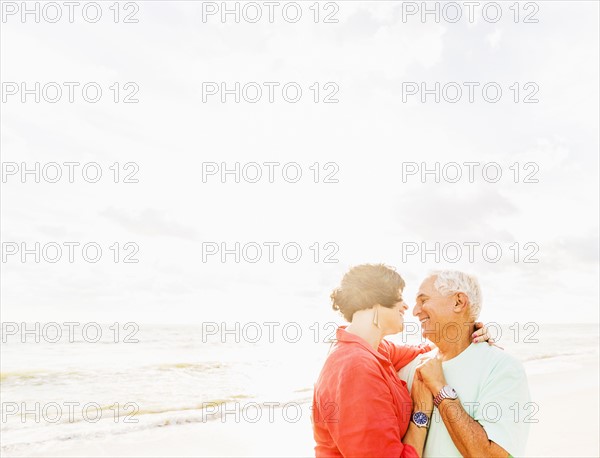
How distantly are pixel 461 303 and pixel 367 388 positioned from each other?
2.55 feet

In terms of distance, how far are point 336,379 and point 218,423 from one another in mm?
7587

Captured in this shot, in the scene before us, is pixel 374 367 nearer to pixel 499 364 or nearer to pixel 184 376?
pixel 499 364

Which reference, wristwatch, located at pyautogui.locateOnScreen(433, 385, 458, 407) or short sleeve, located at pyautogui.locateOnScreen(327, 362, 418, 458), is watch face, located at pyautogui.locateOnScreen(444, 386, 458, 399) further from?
short sleeve, located at pyautogui.locateOnScreen(327, 362, 418, 458)

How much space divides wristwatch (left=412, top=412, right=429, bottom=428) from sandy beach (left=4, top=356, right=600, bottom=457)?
5.36 m

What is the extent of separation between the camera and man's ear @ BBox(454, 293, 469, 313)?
2805 millimetres

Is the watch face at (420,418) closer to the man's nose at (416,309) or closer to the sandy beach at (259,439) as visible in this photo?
the man's nose at (416,309)

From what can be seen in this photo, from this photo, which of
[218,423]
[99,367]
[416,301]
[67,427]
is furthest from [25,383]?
[416,301]

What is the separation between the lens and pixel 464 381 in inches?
106

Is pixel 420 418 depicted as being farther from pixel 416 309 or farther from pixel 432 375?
pixel 416 309

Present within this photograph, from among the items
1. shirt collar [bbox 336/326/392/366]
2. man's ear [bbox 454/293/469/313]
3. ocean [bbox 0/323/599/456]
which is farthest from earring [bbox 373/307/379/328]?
ocean [bbox 0/323/599/456]

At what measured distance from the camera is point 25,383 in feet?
51.3

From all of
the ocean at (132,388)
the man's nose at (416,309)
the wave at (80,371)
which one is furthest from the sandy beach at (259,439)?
the wave at (80,371)

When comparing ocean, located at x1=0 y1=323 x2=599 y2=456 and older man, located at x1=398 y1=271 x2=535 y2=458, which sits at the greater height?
older man, located at x1=398 y1=271 x2=535 y2=458

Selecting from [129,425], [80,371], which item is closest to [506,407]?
[129,425]
